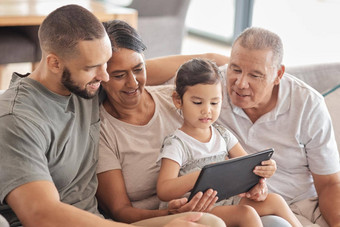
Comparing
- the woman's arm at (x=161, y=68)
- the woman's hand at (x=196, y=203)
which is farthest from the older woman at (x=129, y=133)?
the woman's arm at (x=161, y=68)

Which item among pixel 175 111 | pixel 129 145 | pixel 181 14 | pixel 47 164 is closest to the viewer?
pixel 47 164

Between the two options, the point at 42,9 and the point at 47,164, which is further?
the point at 42,9

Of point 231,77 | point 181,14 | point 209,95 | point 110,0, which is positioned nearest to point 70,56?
point 209,95

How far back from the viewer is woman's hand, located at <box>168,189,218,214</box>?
5.61 ft

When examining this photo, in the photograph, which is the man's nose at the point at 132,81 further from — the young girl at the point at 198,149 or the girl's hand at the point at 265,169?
the girl's hand at the point at 265,169

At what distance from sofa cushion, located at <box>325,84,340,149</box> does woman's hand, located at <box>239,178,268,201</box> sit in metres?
0.72

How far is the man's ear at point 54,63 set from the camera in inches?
67.0

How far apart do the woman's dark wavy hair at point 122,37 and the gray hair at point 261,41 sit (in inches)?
16.4

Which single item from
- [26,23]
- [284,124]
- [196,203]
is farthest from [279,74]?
[26,23]

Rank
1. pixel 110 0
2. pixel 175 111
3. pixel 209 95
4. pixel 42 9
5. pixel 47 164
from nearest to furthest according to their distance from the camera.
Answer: pixel 47 164 < pixel 209 95 < pixel 175 111 < pixel 42 9 < pixel 110 0

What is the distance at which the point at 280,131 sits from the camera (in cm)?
217

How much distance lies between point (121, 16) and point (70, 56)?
2272mm

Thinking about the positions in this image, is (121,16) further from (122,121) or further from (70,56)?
(70,56)

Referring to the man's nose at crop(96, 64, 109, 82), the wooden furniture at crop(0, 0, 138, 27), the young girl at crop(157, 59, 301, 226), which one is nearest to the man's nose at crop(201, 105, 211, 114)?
the young girl at crop(157, 59, 301, 226)
